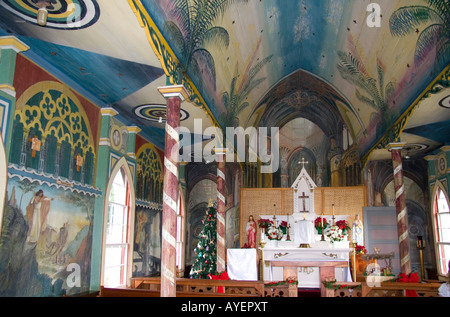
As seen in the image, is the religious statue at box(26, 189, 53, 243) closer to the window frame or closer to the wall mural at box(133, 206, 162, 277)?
the wall mural at box(133, 206, 162, 277)

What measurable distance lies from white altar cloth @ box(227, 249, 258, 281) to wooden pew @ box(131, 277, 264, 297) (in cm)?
449

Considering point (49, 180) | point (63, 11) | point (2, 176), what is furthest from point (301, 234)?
point (63, 11)

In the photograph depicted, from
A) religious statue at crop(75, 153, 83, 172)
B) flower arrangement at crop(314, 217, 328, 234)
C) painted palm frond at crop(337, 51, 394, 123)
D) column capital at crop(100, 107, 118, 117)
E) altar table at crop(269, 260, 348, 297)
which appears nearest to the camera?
religious statue at crop(75, 153, 83, 172)

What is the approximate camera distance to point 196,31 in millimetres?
8492

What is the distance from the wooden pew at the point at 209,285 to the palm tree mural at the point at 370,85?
23.9 feet

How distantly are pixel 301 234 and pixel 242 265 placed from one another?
3263 millimetres

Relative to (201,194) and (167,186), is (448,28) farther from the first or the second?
(201,194)

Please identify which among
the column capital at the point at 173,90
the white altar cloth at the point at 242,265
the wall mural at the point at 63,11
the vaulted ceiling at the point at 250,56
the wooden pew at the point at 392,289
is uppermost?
the vaulted ceiling at the point at 250,56

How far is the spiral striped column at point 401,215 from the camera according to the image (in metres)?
11.5

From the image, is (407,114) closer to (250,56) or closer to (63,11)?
(250,56)

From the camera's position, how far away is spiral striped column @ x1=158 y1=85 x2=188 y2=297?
6.89m

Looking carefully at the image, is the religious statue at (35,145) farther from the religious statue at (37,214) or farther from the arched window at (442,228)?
the arched window at (442,228)

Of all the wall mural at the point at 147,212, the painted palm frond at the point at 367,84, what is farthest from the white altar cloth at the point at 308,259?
the painted palm frond at the point at 367,84

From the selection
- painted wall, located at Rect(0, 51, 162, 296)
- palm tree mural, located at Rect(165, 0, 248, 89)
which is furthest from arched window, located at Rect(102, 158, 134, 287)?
palm tree mural, located at Rect(165, 0, 248, 89)
